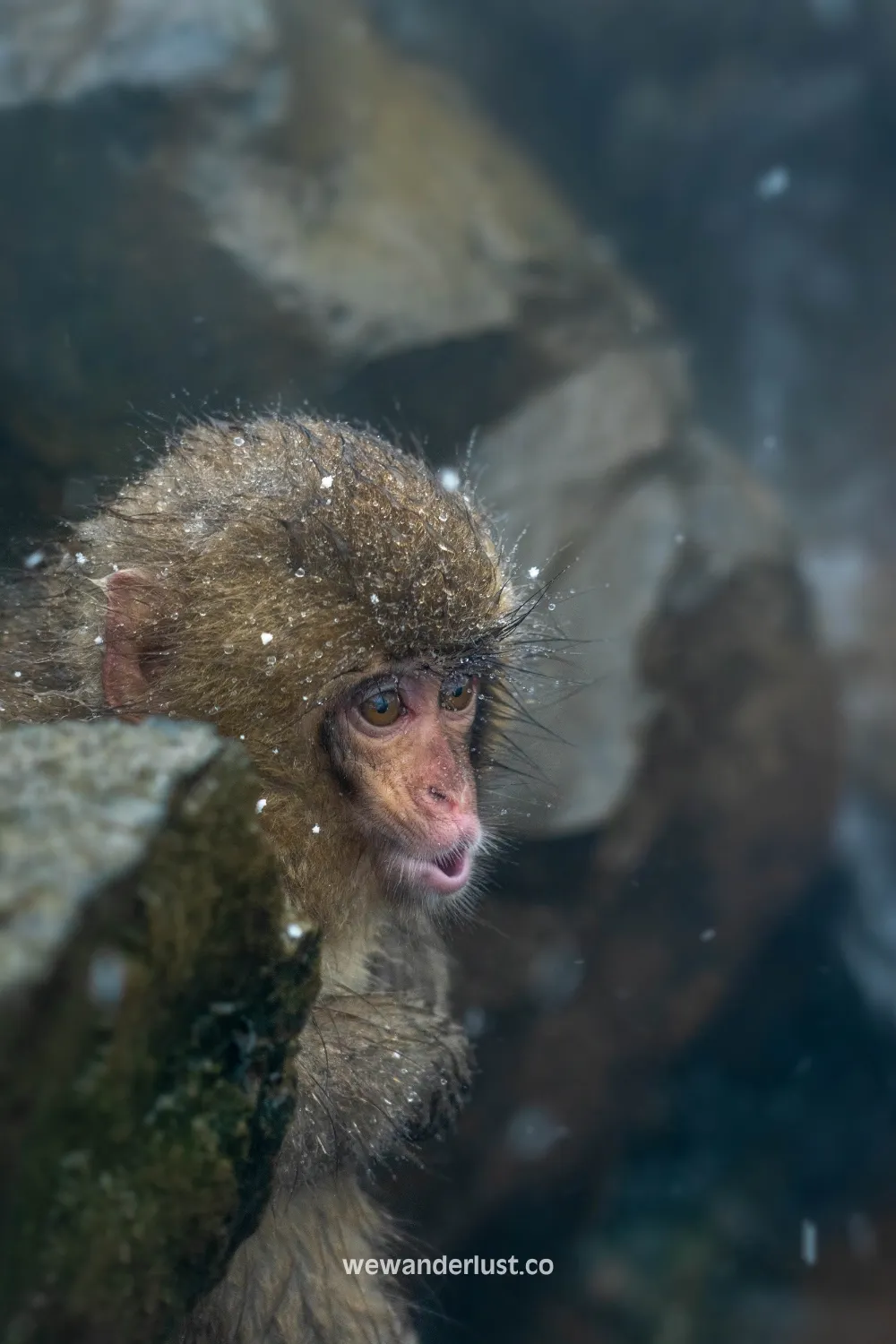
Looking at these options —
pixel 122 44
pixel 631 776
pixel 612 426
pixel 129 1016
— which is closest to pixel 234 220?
pixel 122 44

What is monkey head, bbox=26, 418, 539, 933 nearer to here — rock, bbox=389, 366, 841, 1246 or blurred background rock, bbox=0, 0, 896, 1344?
blurred background rock, bbox=0, 0, 896, 1344

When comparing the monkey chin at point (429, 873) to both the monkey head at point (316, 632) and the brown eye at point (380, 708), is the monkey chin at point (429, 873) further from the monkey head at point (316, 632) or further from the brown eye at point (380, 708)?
the brown eye at point (380, 708)

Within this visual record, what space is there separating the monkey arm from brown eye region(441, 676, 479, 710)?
2.46 feet

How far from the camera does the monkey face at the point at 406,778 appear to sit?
9.06 ft

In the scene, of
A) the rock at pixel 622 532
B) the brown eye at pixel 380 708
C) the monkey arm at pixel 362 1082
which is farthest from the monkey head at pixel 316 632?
the rock at pixel 622 532

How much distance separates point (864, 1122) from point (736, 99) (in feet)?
13.9

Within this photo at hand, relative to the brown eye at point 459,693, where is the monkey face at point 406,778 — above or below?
below

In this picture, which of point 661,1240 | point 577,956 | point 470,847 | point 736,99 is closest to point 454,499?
point 470,847

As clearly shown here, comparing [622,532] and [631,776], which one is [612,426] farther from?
[631,776]

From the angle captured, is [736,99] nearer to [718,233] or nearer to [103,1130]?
[718,233]

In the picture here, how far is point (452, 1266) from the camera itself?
377 cm

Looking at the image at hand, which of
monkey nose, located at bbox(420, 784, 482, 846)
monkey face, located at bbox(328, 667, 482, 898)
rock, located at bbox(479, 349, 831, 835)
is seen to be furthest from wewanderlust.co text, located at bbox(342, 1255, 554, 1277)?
rock, located at bbox(479, 349, 831, 835)

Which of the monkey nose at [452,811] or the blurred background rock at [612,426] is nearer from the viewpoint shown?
the monkey nose at [452,811]

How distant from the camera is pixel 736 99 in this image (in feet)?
17.7
